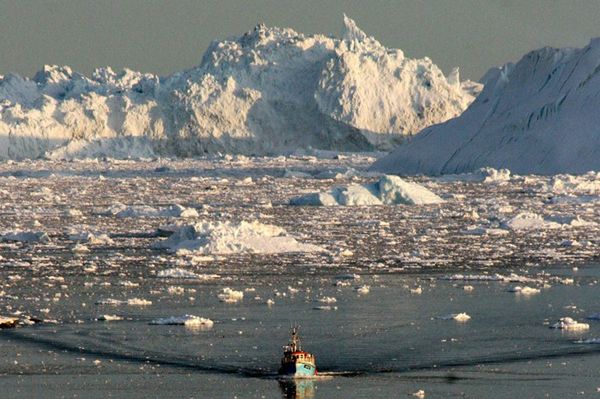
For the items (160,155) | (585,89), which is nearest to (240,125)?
(160,155)

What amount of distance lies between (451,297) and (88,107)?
45.3 m

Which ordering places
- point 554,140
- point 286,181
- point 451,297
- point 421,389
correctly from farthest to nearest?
point 286,181, point 554,140, point 451,297, point 421,389

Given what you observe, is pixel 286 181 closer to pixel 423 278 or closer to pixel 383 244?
pixel 383 244

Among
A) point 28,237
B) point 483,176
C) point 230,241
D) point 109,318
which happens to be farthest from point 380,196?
point 109,318

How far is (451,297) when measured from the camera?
16.3 meters

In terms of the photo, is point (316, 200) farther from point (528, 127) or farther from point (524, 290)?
point (524, 290)

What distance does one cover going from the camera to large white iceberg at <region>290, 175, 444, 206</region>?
3188 cm

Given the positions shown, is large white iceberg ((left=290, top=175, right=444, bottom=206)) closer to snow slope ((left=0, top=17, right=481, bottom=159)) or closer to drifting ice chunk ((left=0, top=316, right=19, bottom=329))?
drifting ice chunk ((left=0, top=316, right=19, bottom=329))

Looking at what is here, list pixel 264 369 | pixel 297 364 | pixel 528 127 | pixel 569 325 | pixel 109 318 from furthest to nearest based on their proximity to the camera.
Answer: pixel 528 127 < pixel 109 318 < pixel 569 325 < pixel 264 369 < pixel 297 364

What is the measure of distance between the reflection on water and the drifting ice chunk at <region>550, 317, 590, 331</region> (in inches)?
145

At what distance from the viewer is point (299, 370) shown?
38.1ft

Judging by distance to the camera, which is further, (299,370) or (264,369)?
(264,369)

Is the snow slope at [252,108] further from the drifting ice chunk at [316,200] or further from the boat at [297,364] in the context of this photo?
the boat at [297,364]

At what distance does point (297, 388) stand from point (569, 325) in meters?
4.08
